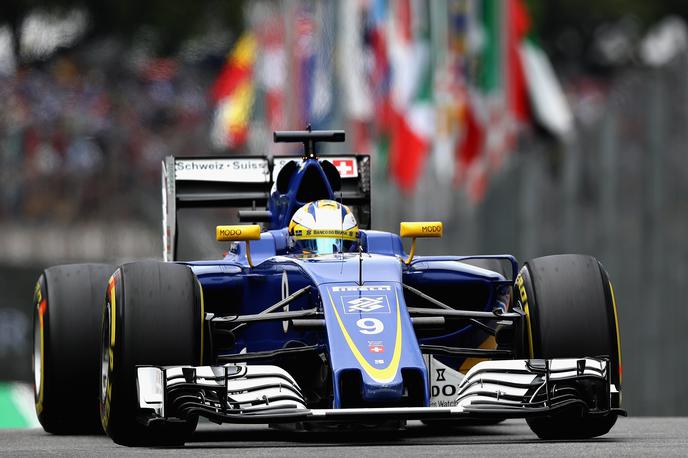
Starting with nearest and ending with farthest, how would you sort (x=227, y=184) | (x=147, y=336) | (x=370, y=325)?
(x=147, y=336)
(x=370, y=325)
(x=227, y=184)

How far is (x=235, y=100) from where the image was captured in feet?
164

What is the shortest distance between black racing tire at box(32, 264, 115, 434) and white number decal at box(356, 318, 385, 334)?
240cm

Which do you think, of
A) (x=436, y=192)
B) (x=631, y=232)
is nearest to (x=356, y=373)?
(x=631, y=232)

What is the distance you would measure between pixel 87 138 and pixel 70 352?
36.0 m

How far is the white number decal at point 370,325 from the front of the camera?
11023 millimetres

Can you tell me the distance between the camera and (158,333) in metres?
11.0

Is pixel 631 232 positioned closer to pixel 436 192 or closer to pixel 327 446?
pixel 327 446

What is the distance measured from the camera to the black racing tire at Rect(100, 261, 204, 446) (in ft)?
35.9

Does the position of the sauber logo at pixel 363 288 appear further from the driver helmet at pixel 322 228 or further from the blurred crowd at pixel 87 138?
the blurred crowd at pixel 87 138

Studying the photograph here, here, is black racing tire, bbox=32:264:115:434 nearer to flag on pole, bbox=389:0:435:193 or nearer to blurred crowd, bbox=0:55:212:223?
flag on pole, bbox=389:0:435:193

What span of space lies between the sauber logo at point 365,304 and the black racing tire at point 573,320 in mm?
853

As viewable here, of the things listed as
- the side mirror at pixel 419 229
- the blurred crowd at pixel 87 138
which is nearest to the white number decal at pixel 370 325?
the side mirror at pixel 419 229

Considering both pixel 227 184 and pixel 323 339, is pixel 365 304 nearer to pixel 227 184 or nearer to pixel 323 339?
pixel 323 339

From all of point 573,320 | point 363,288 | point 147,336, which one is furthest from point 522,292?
point 147,336
